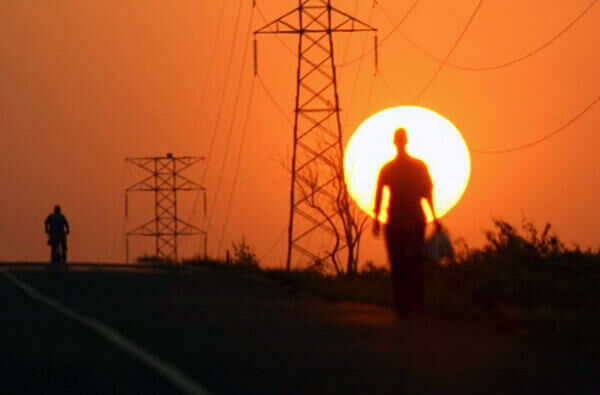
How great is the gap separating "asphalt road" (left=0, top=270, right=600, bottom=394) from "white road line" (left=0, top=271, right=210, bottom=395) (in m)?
0.08

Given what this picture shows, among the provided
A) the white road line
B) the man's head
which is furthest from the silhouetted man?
the white road line

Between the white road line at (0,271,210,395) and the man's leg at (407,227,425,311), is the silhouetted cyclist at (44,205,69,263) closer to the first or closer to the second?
the white road line at (0,271,210,395)

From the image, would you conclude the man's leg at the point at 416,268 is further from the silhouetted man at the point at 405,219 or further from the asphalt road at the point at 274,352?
the asphalt road at the point at 274,352

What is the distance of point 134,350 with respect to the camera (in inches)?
455

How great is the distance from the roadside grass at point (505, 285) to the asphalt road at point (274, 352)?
0.68m

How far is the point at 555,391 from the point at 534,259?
21167mm

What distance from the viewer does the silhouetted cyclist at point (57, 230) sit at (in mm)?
42031

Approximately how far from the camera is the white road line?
31.3 feet

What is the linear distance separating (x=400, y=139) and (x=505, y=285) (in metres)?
9.01

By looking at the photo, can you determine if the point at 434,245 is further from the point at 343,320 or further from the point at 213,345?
the point at 213,345

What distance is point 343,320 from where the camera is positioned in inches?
585

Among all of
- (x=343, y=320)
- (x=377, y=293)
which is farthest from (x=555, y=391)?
(x=377, y=293)

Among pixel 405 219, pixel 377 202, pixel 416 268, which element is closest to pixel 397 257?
pixel 416 268

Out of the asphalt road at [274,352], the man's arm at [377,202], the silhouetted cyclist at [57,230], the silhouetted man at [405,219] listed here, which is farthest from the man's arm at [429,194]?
the silhouetted cyclist at [57,230]
